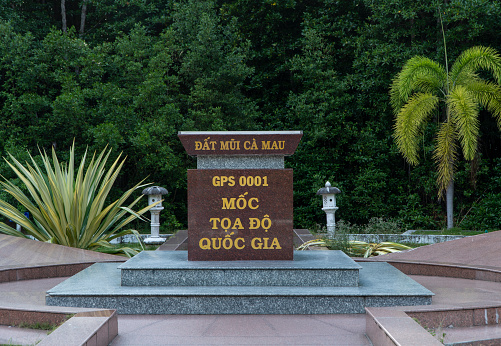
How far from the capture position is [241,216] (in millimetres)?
5883

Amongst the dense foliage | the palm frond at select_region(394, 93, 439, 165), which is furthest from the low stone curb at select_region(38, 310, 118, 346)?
the palm frond at select_region(394, 93, 439, 165)

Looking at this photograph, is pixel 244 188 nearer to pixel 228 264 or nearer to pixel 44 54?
pixel 228 264

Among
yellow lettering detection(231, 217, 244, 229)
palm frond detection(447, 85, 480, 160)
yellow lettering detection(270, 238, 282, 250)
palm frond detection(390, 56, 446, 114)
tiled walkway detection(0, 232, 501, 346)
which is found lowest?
tiled walkway detection(0, 232, 501, 346)

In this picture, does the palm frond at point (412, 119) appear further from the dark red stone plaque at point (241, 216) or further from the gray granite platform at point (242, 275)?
the gray granite platform at point (242, 275)

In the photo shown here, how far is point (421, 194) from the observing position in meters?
15.1

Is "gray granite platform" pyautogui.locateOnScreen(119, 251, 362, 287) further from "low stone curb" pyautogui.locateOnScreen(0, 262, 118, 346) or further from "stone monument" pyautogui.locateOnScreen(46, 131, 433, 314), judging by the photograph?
"low stone curb" pyautogui.locateOnScreen(0, 262, 118, 346)

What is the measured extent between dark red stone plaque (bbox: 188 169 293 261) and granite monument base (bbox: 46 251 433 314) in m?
0.27

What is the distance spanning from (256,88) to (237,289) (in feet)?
39.9

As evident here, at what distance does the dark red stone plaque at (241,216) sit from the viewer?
5.86 metres

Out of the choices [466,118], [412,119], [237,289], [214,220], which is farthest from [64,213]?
[466,118]

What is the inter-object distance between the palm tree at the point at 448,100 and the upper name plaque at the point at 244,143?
786cm

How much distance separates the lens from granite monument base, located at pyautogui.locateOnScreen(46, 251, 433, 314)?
4730 mm

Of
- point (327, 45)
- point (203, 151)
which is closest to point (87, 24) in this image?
point (327, 45)

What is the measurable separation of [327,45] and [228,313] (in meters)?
12.4
